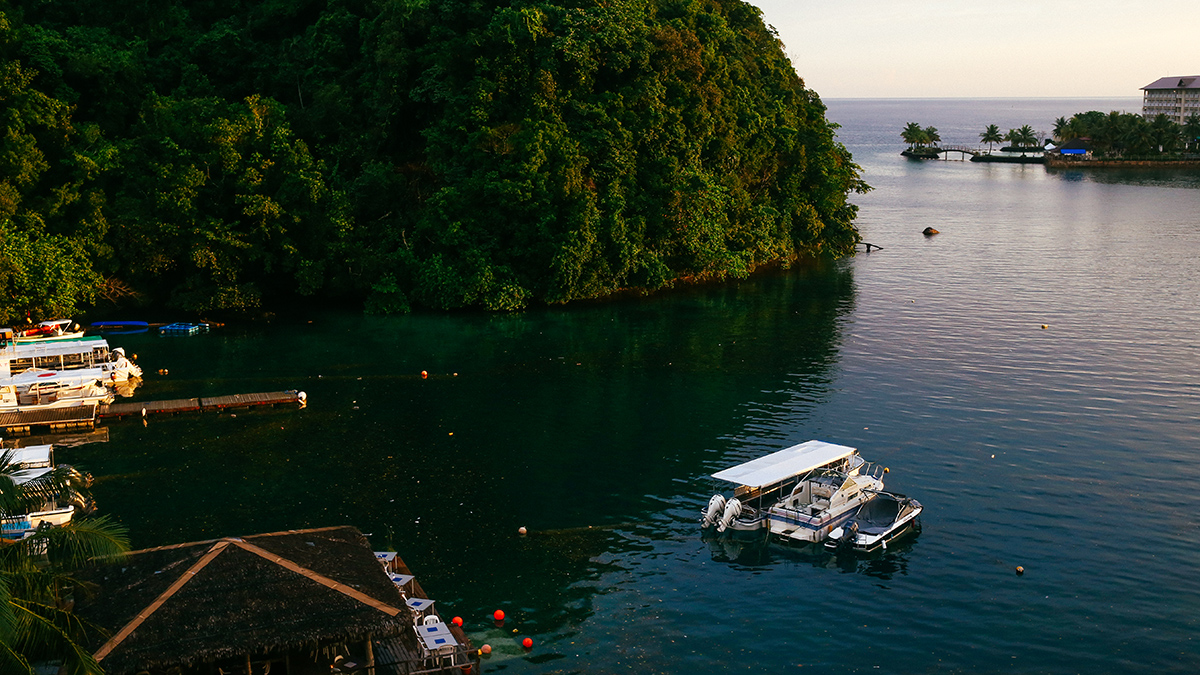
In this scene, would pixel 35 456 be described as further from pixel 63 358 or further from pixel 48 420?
pixel 63 358

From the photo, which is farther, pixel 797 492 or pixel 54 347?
Result: pixel 54 347

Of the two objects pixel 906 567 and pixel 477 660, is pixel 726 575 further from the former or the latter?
pixel 477 660

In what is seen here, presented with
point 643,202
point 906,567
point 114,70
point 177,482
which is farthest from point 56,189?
point 906,567

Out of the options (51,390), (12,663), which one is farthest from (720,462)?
(51,390)

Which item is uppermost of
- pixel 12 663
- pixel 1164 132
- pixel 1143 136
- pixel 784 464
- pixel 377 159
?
pixel 1164 132

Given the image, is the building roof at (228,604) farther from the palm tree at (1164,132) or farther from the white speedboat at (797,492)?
the palm tree at (1164,132)
